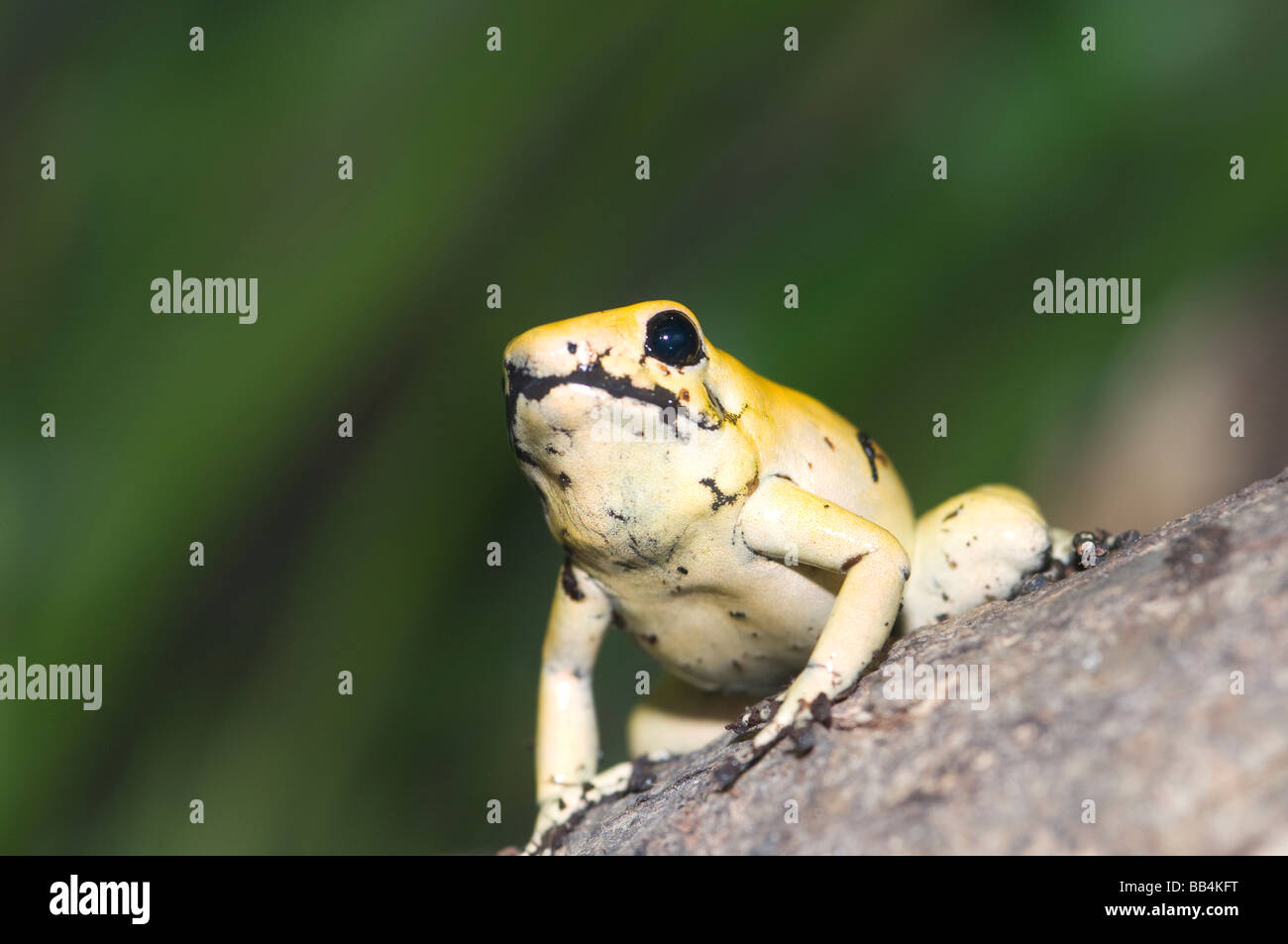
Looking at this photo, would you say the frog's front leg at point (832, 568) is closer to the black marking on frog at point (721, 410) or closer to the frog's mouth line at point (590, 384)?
the black marking on frog at point (721, 410)

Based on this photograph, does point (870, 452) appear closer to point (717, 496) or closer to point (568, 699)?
point (717, 496)

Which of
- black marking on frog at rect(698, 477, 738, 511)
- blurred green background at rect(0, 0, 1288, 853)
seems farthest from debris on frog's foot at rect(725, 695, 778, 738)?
blurred green background at rect(0, 0, 1288, 853)

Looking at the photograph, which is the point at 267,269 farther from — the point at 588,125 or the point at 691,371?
the point at 691,371

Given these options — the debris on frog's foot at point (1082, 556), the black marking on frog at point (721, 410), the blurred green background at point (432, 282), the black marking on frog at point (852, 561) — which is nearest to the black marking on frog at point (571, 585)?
the black marking on frog at point (721, 410)

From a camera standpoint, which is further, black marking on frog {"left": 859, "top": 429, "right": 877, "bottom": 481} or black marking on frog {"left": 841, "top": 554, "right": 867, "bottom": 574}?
black marking on frog {"left": 859, "top": 429, "right": 877, "bottom": 481}

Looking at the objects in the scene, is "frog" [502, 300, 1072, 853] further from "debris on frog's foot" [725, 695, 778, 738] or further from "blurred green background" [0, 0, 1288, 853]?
"blurred green background" [0, 0, 1288, 853]
